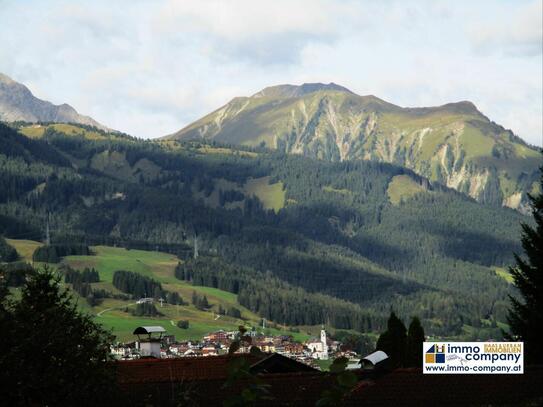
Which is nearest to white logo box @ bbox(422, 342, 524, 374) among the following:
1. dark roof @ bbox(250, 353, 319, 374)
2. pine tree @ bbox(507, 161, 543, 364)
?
pine tree @ bbox(507, 161, 543, 364)

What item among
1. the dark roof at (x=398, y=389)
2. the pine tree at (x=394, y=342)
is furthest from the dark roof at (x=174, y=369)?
the pine tree at (x=394, y=342)

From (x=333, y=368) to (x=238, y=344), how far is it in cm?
165

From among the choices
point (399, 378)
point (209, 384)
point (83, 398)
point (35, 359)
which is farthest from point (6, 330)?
point (399, 378)

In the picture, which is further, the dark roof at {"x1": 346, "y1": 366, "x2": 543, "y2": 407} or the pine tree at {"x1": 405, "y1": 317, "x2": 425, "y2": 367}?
the pine tree at {"x1": 405, "y1": 317, "x2": 425, "y2": 367}

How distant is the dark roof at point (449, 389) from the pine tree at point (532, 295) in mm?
7797

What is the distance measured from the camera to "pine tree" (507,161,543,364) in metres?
49.8

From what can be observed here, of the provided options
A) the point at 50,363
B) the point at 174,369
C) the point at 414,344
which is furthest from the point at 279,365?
the point at 50,363

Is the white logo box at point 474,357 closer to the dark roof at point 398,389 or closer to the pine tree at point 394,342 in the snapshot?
the dark roof at point 398,389

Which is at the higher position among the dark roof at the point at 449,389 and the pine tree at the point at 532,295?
the pine tree at the point at 532,295

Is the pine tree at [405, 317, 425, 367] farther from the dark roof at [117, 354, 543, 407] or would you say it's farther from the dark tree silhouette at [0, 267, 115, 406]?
the dark tree silhouette at [0, 267, 115, 406]

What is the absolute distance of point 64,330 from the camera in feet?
104

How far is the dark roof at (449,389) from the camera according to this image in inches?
1604

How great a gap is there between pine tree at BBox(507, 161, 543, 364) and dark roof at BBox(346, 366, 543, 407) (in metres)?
7.80

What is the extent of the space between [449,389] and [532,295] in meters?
11.4
